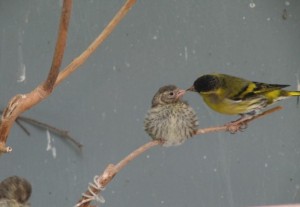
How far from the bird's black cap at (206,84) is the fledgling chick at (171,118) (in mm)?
39

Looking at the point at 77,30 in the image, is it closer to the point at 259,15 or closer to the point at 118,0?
the point at 118,0

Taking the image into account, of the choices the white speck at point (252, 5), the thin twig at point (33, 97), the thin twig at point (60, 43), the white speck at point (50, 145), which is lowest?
the thin twig at point (33, 97)

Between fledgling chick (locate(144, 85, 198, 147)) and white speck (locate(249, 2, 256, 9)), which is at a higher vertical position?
white speck (locate(249, 2, 256, 9))

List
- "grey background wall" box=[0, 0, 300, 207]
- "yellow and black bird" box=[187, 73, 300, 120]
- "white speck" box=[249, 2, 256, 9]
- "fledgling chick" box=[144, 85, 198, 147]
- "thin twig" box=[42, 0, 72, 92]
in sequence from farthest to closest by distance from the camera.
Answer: "white speck" box=[249, 2, 256, 9] < "grey background wall" box=[0, 0, 300, 207] < "yellow and black bird" box=[187, 73, 300, 120] < "fledgling chick" box=[144, 85, 198, 147] < "thin twig" box=[42, 0, 72, 92]

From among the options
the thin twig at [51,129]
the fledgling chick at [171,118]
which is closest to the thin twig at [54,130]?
the thin twig at [51,129]

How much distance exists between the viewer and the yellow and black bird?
1.50m

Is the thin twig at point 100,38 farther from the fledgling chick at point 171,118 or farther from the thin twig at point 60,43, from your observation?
the fledgling chick at point 171,118

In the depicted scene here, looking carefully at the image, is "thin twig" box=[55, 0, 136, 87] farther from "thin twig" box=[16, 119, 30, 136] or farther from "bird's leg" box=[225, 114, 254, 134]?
"thin twig" box=[16, 119, 30, 136]

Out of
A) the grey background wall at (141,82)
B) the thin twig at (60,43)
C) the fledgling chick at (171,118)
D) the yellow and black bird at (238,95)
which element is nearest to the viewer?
the thin twig at (60,43)

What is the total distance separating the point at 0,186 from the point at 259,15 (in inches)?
51.5

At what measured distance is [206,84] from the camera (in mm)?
1448

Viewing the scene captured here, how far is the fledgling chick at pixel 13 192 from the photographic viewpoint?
1.39 m

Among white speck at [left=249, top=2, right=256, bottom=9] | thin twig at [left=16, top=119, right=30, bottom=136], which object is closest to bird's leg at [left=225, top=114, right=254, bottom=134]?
white speck at [left=249, top=2, right=256, bottom=9]

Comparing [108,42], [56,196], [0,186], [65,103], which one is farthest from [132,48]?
[0,186]
